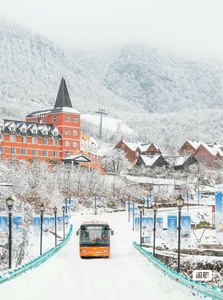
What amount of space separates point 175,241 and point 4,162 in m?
44.7

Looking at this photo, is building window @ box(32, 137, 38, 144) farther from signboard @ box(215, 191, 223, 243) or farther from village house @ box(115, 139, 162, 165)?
signboard @ box(215, 191, 223, 243)

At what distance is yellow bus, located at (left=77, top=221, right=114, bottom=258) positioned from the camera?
30484mm

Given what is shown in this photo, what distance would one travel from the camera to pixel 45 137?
91.1m

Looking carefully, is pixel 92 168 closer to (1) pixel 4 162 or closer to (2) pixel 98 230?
(1) pixel 4 162

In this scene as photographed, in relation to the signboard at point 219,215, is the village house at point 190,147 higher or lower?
higher

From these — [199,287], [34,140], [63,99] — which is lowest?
[199,287]

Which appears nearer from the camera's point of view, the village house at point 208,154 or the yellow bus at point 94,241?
the yellow bus at point 94,241

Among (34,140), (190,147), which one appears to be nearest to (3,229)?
(34,140)

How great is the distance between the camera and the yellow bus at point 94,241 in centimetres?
3048

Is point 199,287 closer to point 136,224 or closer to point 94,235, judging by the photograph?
point 94,235

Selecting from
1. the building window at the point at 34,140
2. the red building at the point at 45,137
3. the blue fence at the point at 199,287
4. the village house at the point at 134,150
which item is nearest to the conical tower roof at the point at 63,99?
the red building at the point at 45,137

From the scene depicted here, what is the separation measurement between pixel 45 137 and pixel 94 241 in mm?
61882

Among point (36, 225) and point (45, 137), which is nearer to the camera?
point (36, 225)

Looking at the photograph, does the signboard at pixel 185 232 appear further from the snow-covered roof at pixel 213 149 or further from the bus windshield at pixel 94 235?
the snow-covered roof at pixel 213 149
